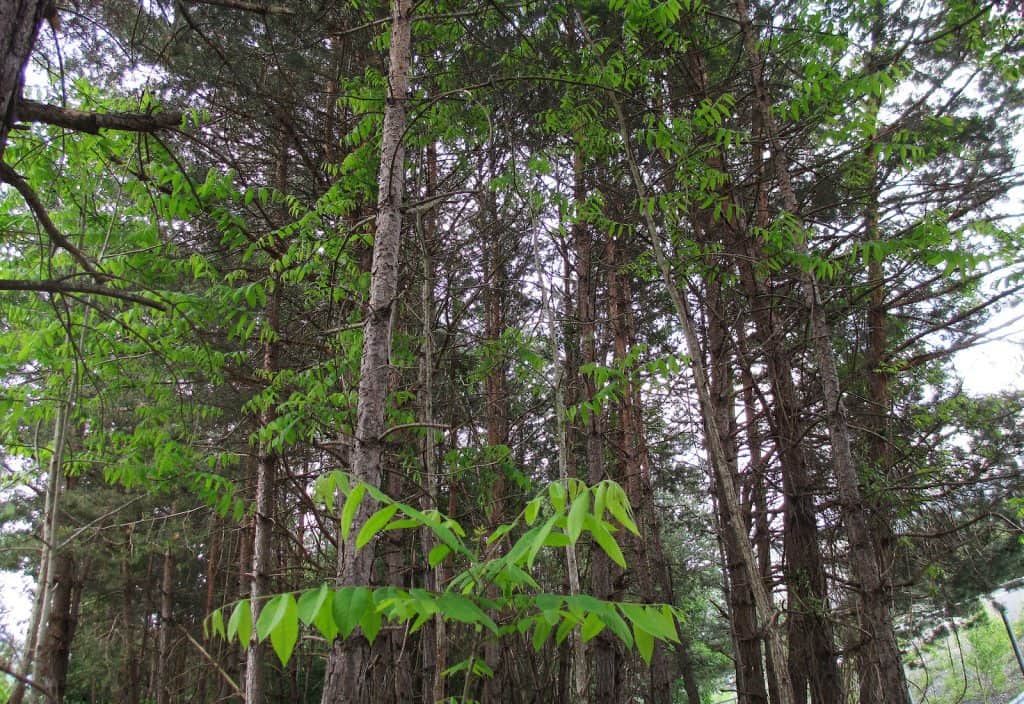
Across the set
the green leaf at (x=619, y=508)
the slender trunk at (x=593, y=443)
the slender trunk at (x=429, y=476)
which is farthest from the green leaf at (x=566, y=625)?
the slender trunk at (x=593, y=443)

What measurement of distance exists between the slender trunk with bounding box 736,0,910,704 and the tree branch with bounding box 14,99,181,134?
392 centimetres

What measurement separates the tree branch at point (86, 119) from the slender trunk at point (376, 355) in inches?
40.8

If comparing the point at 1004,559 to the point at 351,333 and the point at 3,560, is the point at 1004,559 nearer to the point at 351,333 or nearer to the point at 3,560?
the point at 351,333

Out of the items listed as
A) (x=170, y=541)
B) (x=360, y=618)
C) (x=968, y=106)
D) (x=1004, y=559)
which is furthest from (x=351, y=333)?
(x=1004, y=559)

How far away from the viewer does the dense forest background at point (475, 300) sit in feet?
7.16

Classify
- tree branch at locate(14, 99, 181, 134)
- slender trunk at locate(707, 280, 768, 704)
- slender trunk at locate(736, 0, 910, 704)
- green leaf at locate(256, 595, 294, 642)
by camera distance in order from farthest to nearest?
1. slender trunk at locate(707, 280, 768, 704)
2. slender trunk at locate(736, 0, 910, 704)
3. tree branch at locate(14, 99, 181, 134)
4. green leaf at locate(256, 595, 294, 642)

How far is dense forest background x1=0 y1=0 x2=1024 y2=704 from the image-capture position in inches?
86.0

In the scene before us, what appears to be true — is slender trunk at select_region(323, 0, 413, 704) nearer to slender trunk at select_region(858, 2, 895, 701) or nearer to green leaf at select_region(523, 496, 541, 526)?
green leaf at select_region(523, 496, 541, 526)

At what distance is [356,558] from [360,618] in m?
1.21

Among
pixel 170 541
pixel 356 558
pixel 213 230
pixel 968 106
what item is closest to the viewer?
pixel 356 558

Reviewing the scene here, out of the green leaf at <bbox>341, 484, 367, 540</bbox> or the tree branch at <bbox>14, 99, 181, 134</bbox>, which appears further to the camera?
the tree branch at <bbox>14, 99, 181, 134</bbox>

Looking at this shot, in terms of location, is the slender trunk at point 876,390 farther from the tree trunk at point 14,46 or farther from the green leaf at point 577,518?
the tree trunk at point 14,46

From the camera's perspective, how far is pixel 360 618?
1.00 meters

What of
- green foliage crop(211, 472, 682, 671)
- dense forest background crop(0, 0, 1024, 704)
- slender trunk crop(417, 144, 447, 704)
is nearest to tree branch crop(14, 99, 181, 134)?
dense forest background crop(0, 0, 1024, 704)
